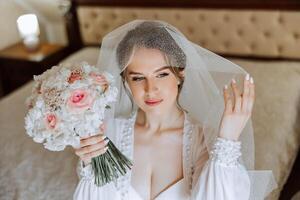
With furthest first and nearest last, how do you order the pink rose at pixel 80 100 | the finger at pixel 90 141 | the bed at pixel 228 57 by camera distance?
1. the bed at pixel 228 57
2. the finger at pixel 90 141
3. the pink rose at pixel 80 100

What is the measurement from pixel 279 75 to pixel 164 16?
3.79ft

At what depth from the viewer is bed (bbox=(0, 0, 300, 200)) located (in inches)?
88.5

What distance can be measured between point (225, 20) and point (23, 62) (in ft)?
6.11

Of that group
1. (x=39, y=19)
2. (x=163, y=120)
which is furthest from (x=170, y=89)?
(x=39, y=19)

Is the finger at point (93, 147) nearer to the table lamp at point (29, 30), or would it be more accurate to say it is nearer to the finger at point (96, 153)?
the finger at point (96, 153)

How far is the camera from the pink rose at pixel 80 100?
4.73ft

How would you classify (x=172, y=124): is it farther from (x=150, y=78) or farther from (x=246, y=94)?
(x=246, y=94)

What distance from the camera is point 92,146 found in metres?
1.57

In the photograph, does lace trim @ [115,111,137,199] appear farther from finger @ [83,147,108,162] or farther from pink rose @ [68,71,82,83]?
pink rose @ [68,71,82,83]

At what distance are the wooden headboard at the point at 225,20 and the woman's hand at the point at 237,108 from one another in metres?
1.90

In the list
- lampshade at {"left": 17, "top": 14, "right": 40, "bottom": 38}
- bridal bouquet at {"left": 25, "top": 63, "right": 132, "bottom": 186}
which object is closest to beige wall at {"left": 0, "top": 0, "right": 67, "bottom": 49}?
lampshade at {"left": 17, "top": 14, "right": 40, "bottom": 38}

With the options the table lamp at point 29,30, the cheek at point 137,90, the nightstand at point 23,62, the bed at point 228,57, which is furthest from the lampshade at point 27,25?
the cheek at point 137,90

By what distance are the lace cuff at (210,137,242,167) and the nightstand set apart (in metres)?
2.73

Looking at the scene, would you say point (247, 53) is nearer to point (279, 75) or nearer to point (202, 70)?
point (279, 75)
